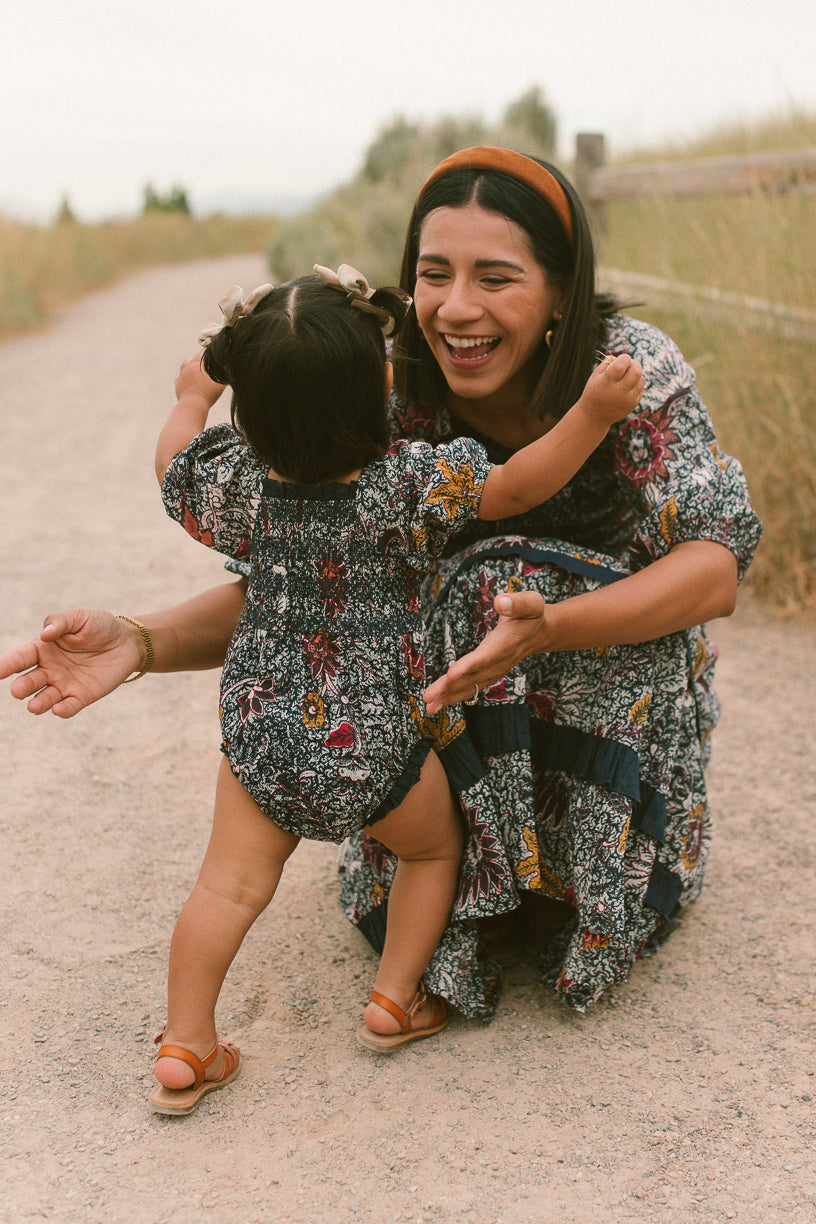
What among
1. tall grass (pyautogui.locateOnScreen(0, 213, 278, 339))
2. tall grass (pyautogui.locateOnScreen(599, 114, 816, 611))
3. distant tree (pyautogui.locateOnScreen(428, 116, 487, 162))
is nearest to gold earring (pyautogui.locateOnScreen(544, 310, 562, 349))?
tall grass (pyautogui.locateOnScreen(599, 114, 816, 611))

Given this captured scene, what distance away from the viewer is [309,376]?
1728mm

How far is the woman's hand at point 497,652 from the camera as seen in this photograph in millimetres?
1723

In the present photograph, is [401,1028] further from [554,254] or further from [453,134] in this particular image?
[453,134]

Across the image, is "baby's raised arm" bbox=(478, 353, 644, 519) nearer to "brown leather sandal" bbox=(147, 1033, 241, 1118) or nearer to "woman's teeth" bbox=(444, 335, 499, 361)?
"woman's teeth" bbox=(444, 335, 499, 361)

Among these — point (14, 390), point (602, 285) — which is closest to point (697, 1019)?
point (602, 285)

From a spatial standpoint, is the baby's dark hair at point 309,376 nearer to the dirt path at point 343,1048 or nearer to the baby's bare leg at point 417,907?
the baby's bare leg at point 417,907

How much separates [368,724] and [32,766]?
162 centimetres

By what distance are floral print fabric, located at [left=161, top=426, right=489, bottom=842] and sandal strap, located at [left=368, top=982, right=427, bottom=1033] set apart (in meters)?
0.36

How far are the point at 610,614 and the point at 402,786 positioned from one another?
17.9 inches

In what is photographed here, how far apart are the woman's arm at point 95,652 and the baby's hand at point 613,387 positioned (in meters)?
0.81

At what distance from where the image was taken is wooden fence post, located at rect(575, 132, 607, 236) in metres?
6.85

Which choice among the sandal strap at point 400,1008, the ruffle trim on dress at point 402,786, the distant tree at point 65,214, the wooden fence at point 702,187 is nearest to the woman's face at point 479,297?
the ruffle trim on dress at point 402,786

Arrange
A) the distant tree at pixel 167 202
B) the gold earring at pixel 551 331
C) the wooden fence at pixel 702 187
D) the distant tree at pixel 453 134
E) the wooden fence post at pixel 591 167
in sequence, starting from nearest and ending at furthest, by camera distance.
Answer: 1. the gold earring at pixel 551 331
2. the wooden fence at pixel 702 187
3. the wooden fence post at pixel 591 167
4. the distant tree at pixel 453 134
5. the distant tree at pixel 167 202

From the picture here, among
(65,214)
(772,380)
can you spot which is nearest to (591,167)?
(772,380)
